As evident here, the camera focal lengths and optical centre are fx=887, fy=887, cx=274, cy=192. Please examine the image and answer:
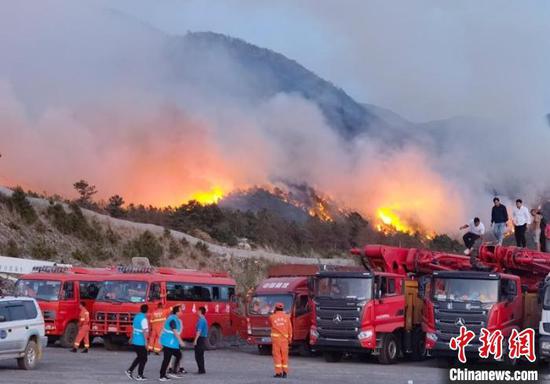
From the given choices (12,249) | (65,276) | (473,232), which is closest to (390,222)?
(12,249)

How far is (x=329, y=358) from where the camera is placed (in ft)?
89.5

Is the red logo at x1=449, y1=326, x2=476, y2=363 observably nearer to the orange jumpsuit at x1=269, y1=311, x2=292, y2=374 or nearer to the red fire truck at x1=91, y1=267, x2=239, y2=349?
the orange jumpsuit at x1=269, y1=311, x2=292, y2=374

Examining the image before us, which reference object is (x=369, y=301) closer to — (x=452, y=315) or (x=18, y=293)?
(x=452, y=315)

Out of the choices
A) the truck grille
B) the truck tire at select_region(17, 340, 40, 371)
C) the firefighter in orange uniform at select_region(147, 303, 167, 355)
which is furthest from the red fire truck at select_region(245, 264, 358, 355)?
the truck tire at select_region(17, 340, 40, 371)

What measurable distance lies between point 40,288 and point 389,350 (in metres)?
11.6

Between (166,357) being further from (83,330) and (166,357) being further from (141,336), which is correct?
(83,330)

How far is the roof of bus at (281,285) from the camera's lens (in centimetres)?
2917

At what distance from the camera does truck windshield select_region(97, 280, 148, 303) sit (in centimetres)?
2908

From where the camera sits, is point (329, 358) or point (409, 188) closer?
point (329, 358)

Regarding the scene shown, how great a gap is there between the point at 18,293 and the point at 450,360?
13819 millimetres

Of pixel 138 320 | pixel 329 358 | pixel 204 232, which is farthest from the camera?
pixel 204 232

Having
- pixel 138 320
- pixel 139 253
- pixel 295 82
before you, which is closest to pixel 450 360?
pixel 138 320

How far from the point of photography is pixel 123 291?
29.2 metres

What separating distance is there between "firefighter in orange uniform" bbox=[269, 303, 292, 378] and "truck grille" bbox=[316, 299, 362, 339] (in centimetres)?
468
